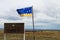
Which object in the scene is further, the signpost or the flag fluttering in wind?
the flag fluttering in wind

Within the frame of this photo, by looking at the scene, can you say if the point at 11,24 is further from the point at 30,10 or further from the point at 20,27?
the point at 30,10

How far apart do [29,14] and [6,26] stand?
105 centimetres

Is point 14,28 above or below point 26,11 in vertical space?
below

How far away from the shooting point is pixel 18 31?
6516 millimetres

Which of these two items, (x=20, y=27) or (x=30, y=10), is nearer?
(x=20, y=27)

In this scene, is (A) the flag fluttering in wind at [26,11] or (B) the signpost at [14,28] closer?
(B) the signpost at [14,28]

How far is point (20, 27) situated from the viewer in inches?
257

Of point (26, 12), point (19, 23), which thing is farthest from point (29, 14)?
point (19, 23)

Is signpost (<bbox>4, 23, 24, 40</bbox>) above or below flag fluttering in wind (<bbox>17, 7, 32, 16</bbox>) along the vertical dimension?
below

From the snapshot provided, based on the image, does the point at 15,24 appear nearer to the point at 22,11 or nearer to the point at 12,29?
the point at 12,29

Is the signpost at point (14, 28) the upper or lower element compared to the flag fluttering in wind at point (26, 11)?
lower

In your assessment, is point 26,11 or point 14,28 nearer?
point 14,28

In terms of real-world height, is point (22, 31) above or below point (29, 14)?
below

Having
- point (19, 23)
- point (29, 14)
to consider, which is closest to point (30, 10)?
point (29, 14)
